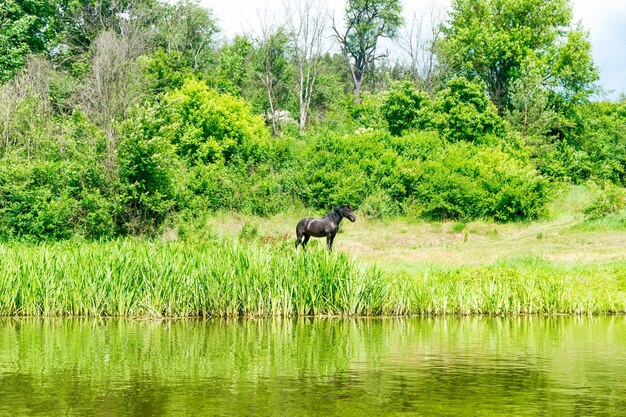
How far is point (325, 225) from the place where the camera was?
1098 inches

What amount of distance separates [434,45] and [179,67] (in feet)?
75.4

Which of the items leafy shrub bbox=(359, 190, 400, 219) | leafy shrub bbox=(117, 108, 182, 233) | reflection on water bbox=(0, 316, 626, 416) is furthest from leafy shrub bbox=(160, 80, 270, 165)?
reflection on water bbox=(0, 316, 626, 416)

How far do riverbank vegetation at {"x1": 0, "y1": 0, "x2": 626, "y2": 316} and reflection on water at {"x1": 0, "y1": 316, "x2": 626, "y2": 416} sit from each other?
1.12 meters

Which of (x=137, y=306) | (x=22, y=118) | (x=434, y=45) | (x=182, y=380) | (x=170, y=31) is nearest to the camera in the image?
(x=182, y=380)

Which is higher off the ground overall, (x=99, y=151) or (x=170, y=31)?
(x=170, y=31)

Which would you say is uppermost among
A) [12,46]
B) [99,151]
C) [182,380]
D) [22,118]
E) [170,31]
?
[170,31]

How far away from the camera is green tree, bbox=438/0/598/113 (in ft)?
174

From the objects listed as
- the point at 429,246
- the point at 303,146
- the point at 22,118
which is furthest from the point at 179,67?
the point at 429,246

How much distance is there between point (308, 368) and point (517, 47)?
4539cm

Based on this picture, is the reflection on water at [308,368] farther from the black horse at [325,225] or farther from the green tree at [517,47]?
the green tree at [517,47]

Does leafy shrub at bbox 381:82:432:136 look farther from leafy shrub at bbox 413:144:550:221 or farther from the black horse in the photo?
the black horse

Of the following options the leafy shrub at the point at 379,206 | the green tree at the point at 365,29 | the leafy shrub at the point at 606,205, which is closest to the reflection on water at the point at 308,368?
the leafy shrub at the point at 606,205

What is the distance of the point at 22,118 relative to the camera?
114ft

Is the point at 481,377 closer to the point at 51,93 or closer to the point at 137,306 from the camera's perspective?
the point at 137,306
